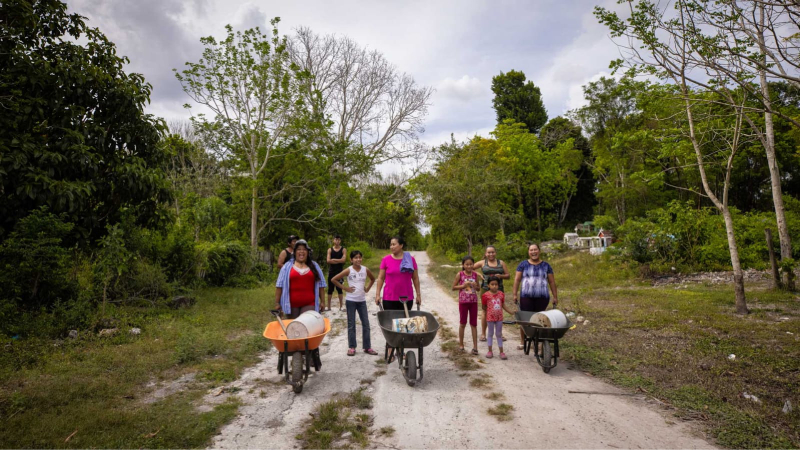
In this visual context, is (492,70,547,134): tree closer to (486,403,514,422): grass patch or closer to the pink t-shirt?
the pink t-shirt

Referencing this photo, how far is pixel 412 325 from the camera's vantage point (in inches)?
203

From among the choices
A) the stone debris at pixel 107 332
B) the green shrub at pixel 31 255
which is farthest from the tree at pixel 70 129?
the stone debris at pixel 107 332

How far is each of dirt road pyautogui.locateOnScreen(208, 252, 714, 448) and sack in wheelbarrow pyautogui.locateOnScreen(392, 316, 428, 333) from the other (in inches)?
25.3

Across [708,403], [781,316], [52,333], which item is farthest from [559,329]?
[52,333]

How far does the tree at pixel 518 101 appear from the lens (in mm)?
36062

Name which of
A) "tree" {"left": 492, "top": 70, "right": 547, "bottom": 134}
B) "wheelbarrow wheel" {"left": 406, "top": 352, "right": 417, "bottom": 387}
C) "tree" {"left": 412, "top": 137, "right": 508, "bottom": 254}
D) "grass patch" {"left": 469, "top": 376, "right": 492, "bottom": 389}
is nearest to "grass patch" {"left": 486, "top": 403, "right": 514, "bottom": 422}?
"grass patch" {"left": 469, "top": 376, "right": 492, "bottom": 389}

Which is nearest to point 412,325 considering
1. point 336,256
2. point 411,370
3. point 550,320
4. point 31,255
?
point 411,370

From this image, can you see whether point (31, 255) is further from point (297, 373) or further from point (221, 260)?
point (221, 260)

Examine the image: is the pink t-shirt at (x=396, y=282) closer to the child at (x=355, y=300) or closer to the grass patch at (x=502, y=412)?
the child at (x=355, y=300)

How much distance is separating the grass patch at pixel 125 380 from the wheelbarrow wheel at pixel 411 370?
195 centimetres

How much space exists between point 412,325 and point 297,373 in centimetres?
148

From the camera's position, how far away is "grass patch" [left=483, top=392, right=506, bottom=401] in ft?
14.9

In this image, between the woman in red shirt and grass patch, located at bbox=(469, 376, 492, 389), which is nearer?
grass patch, located at bbox=(469, 376, 492, 389)

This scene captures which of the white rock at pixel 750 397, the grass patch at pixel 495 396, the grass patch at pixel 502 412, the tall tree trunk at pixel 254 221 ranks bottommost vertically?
the white rock at pixel 750 397
